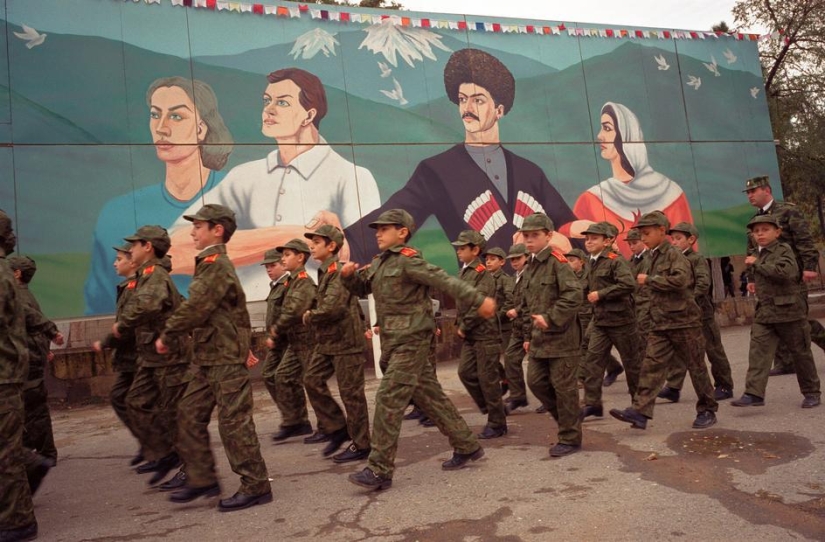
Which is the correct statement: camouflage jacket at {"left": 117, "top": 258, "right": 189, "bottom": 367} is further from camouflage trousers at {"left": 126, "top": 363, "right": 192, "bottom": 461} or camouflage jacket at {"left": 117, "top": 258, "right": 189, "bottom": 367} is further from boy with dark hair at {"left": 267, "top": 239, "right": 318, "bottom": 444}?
boy with dark hair at {"left": 267, "top": 239, "right": 318, "bottom": 444}

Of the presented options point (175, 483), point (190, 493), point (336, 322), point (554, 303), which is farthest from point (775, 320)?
point (175, 483)

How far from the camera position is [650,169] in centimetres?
1509

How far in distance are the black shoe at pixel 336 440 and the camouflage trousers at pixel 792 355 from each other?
12.2ft

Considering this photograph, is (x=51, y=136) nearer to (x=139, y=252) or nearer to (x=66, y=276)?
(x=66, y=276)

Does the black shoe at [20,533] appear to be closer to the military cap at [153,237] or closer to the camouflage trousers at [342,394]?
the military cap at [153,237]

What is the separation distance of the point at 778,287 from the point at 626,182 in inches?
339

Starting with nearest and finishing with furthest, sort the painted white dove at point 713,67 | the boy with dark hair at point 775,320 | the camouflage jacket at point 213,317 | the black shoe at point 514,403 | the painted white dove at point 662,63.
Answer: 1. the camouflage jacket at point 213,317
2. the boy with dark hair at point 775,320
3. the black shoe at point 514,403
4. the painted white dove at point 662,63
5. the painted white dove at point 713,67

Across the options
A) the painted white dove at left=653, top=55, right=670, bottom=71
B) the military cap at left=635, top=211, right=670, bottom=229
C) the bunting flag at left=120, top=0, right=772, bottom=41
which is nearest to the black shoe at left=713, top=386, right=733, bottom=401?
the military cap at left=635, top=211, right=670, bottom=229

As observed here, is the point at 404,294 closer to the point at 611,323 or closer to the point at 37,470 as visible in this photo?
the point at 37,470

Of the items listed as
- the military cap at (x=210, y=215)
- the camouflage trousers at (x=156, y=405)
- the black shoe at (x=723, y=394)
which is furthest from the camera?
the black shoe at (x=723, y=394)

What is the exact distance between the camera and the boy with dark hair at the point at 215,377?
455cm

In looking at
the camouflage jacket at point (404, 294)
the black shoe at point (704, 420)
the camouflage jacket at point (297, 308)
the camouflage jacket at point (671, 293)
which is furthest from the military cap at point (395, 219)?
the black shoe at point (704, 420)

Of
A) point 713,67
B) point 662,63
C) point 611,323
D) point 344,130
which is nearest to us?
point 611,323

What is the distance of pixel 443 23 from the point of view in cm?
1357
